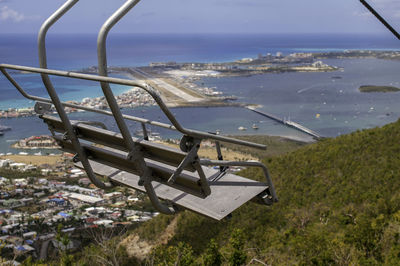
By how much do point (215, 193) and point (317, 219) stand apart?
27.6ft

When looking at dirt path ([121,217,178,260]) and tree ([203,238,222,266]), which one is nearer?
tree ([203,238,222,266])

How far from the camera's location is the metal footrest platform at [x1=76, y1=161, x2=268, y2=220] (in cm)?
232

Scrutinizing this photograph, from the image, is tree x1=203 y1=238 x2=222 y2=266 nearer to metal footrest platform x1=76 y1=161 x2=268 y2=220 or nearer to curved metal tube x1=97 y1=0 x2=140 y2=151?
metal footrest platform x1=76 y1=161 x2=268 y2=220

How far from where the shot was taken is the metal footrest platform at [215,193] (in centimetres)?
232

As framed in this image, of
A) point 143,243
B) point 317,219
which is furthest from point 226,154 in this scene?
point 317,219

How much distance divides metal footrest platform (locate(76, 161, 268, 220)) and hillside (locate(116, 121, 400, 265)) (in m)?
3.55

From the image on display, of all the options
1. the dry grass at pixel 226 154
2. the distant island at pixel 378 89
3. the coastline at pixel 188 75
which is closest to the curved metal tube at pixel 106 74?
the coastline at pixel 188 75

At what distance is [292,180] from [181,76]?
55890 mm

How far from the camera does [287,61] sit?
98375 millimetres

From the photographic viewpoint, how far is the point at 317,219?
406 inches

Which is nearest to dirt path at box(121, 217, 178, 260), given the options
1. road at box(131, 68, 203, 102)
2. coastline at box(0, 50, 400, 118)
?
coastline at box(0, 50, 400, 118)

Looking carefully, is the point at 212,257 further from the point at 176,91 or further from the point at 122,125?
the point at 176,91

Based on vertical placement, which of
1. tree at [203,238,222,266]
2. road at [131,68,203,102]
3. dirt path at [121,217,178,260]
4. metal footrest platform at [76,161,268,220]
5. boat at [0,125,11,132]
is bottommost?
boat at [0,125,11,132]

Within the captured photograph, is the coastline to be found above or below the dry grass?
above
